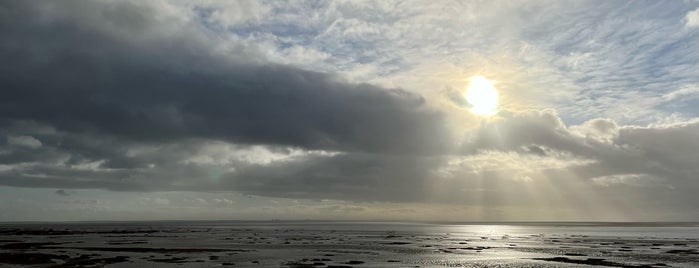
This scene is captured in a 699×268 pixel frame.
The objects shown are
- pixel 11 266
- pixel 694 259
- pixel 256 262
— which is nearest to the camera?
pixel 11 266

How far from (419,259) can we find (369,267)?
12309mm

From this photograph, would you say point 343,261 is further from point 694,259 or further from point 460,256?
point 694,259

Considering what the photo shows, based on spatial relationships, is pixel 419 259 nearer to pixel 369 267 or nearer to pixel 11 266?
pixel 369 267

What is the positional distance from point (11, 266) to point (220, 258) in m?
23.0

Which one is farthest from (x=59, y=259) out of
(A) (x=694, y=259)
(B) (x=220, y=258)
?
(A) (x=694, y=259)

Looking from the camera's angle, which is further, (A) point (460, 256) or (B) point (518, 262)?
(A) point (460, 256)

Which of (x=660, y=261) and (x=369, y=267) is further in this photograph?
(x=660, y=261)

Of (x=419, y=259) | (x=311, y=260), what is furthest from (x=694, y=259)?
(x=311, y=260)

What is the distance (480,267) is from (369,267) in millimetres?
12694

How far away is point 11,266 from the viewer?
54500mm

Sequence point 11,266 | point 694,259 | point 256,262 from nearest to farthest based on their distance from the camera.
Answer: point 11,266
point 256,262
point 694,259

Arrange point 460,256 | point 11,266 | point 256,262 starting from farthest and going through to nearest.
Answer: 1. point 460,256
2. point 256,262
3. point 11,266

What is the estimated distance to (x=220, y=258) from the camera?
65.7 metres

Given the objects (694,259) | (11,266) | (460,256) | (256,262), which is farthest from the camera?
(460,256)
